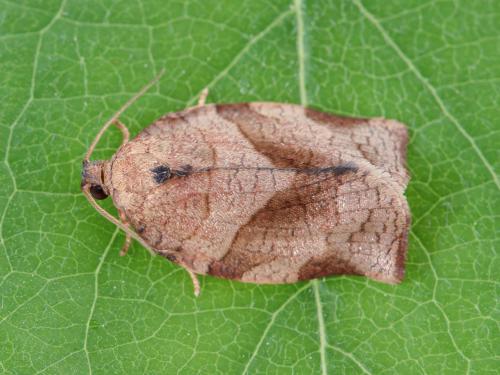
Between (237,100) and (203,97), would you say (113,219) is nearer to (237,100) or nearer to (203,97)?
(203,97)

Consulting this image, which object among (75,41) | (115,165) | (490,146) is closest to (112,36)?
(75,41)

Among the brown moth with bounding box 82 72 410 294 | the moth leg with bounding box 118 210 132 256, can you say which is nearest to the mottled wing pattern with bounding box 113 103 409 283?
the brown moth with bounding box 82 72 410 294

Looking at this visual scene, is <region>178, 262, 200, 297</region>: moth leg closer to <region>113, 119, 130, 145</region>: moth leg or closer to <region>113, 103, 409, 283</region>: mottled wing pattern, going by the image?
<region>113, 103, 409, 283</region>: mottled wing pattern

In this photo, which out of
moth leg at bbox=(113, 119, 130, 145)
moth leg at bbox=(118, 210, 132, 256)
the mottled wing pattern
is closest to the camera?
the mottled wing pattern

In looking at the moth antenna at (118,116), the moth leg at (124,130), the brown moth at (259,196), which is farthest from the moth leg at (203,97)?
the moth leg at (124,130)

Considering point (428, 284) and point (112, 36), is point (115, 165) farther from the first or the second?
point (428, 284)

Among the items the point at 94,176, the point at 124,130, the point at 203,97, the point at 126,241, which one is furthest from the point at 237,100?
the point at 126,241

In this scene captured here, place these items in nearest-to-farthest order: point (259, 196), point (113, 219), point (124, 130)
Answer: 1. point (259, 196)
2. point (113, 219)
3. point (124, 130)
